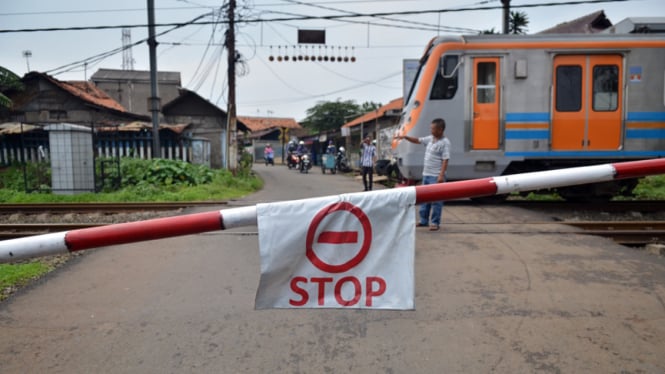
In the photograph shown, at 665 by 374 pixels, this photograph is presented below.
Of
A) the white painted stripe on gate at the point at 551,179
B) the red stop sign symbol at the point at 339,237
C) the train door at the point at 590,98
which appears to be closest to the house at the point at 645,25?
the train door at the point at 590,98

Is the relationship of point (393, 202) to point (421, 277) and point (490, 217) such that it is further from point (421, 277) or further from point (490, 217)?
point (490, 217)

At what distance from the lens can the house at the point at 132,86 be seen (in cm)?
4534

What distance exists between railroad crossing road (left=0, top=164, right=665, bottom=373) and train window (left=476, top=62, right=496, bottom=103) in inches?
171

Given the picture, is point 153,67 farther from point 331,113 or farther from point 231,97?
point 331,113

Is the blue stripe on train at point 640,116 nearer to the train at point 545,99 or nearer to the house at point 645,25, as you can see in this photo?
the train at point 545,99

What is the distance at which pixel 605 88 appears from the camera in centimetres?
854

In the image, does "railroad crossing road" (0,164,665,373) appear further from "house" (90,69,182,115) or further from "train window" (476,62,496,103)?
"house" (90,69,182,115)

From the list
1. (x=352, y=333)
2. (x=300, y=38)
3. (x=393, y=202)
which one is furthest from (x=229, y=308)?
(x=300, y=38)

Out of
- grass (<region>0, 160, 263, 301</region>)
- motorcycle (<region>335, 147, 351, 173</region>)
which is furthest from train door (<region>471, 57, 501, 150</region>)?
motorcycle (<region>335, 147, 351, 173</region>)

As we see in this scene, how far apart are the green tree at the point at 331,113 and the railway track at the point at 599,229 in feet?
121

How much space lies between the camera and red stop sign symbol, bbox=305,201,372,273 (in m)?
1.87

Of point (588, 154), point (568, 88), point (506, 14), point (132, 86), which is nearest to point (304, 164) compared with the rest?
point (506, 14)

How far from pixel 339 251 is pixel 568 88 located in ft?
27.5

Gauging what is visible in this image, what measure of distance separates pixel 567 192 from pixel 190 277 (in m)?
7.97
